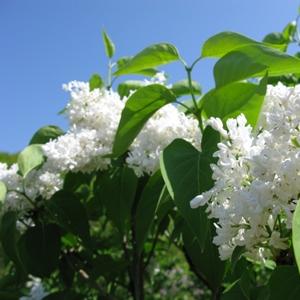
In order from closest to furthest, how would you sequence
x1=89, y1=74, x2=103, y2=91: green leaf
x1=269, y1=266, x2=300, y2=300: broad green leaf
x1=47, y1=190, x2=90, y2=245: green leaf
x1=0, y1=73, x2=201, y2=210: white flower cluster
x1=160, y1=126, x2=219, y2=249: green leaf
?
x1=269, y1=266, x2=300, y2=300: broad green leaf, x1=160, y1=126, x2=219, y2=249: green leaf, x1=0, y1=73, x2=201, y2=210: white flower cluster, x1=47, y1=190, x2=90, y2=245: green leaf, x1=89, y1=74, x2=103, y2=91: green leaf

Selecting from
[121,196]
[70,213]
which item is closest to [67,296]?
[70,213]

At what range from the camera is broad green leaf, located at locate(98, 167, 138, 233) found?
4.52 ft

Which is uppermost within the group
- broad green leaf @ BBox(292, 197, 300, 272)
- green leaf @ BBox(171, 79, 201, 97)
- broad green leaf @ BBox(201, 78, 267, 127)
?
green leaf @ BBox(171, 79, 201, 97)

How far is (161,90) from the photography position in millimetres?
1189

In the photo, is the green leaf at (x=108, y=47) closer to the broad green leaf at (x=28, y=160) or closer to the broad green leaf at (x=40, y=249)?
the broad green leaf at (x=28, y=160)

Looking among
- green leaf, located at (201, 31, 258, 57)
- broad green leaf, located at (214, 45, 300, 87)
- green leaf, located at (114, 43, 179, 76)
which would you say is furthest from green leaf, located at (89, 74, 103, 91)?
broad green leaf, located at (214, 45, 300, 87)

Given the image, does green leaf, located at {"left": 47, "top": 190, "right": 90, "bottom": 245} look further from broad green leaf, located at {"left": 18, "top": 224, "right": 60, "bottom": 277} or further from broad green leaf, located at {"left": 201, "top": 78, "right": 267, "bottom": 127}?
broad green leaf, located at {"left": 201, "top": 78, "right": 267, "bottom": 127}

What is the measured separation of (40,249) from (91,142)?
1.17 feet

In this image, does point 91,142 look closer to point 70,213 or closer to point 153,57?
point 70,213

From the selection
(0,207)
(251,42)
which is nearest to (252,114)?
(251,42)

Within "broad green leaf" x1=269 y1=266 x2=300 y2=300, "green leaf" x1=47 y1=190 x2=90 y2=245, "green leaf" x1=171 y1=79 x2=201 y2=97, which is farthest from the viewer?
"green leaf" x1=171 y1=79 x2=201 y2=97

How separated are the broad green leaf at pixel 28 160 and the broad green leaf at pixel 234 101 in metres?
0.57

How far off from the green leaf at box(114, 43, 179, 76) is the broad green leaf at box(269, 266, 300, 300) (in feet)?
2.27

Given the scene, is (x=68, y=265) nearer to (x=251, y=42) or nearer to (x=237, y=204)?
(x=251, y=42)
